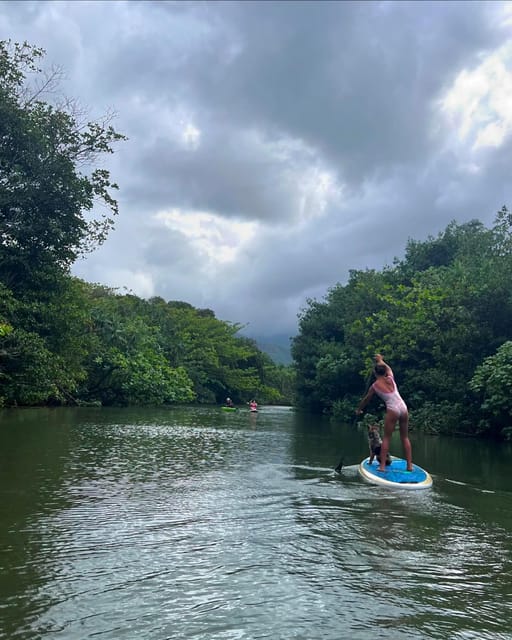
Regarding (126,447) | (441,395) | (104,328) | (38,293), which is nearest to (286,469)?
(126,447)

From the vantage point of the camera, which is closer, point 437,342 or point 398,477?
point 398,477

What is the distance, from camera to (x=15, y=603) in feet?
15.0

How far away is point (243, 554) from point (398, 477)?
5.53 metres

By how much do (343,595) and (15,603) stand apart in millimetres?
2765

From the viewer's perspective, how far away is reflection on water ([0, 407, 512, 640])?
4.39m

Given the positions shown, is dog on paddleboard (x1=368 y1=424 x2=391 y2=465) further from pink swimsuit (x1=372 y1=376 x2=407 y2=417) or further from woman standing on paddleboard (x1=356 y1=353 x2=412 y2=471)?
pink swimsuit (x1=372 y1=376 x2=407 y2=417)

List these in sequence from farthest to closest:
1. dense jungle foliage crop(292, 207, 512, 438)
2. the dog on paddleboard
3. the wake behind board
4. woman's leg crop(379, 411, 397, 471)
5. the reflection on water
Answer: dense jungle foliage crop(292, 207, 512, 438) → the dog on paddleboard → woman's leg crop(379, 411, 397, 471) → the wake behind board → the reflection on water

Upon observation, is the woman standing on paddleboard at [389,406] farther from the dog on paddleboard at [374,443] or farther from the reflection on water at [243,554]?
the dog on paddleboard at [374,443]

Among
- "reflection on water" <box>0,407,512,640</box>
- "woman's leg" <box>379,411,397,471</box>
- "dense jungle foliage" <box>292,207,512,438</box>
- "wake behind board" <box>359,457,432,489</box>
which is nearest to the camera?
"reflection on water" <box>0,407,512,640</box>

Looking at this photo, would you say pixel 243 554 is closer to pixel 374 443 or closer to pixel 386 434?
pixel 386 434

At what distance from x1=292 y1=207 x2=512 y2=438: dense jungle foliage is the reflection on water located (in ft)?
44.1

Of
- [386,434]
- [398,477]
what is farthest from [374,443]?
[398,477]

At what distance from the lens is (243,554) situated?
606 centimetres

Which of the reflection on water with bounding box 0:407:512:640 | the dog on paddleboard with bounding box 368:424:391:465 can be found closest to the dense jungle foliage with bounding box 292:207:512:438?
the dog on paddleboard with bounding box 368:424:391:465
